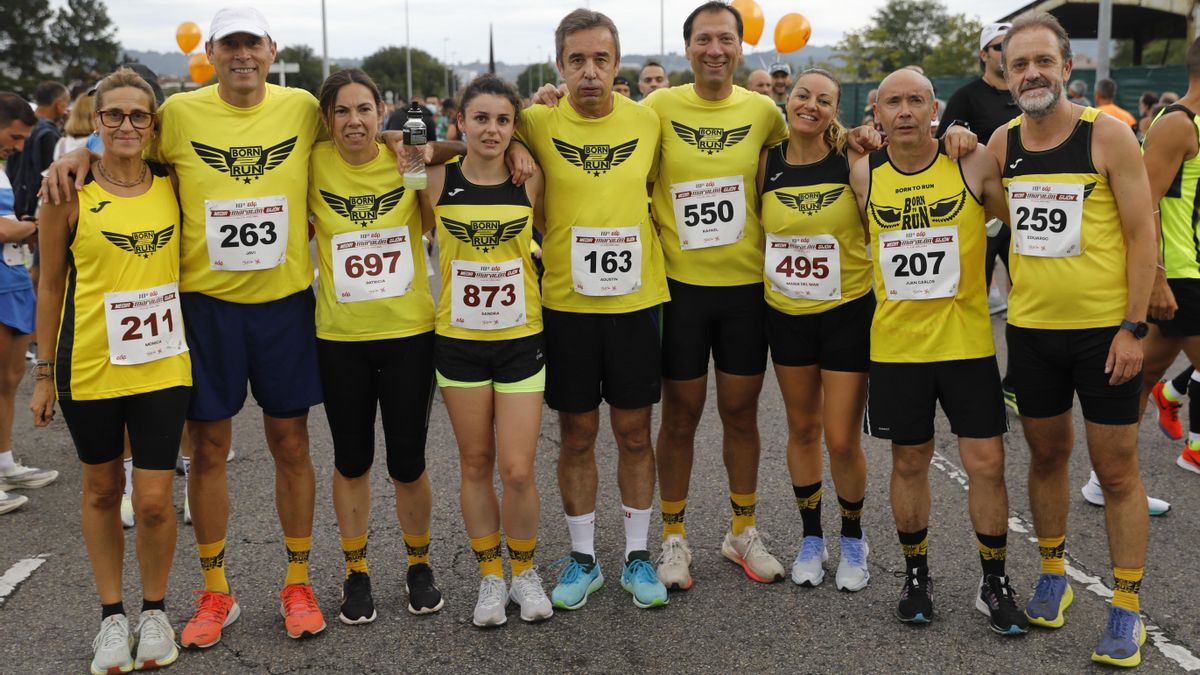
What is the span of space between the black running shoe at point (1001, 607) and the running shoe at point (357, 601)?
2.35m

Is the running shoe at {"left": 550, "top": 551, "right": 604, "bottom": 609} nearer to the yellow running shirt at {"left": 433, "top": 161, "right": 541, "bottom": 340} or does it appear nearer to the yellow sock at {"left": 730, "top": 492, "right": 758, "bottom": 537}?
the yellow sock at {"left": 730, "top": 492, "right": 758, "bottom": 537}

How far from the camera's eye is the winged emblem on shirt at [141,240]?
357 centimetres

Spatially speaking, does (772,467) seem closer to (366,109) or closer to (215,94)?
(366,109)

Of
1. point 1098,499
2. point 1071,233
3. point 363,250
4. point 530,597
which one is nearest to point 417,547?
point 530,597

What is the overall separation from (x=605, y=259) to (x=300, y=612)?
1781mm

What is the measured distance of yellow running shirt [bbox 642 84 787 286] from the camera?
4168 millimetres

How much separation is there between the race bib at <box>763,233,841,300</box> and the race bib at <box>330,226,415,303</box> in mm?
1513

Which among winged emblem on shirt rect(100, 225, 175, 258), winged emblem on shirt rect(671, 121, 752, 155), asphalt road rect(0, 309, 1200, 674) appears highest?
winged emblem on shirt rect(671, 121, 752, 155)

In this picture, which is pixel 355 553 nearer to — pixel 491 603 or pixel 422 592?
pixel 422 592

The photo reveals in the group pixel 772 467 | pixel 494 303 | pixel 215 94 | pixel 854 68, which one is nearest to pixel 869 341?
pixel 494 303

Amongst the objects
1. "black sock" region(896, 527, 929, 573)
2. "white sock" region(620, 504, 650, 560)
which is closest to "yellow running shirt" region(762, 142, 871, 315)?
"black sock" region(896, 527, 929, 573)

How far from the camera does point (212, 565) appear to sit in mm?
4016

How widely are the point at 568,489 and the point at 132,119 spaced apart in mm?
2145

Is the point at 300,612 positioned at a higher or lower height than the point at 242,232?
Result: lower
